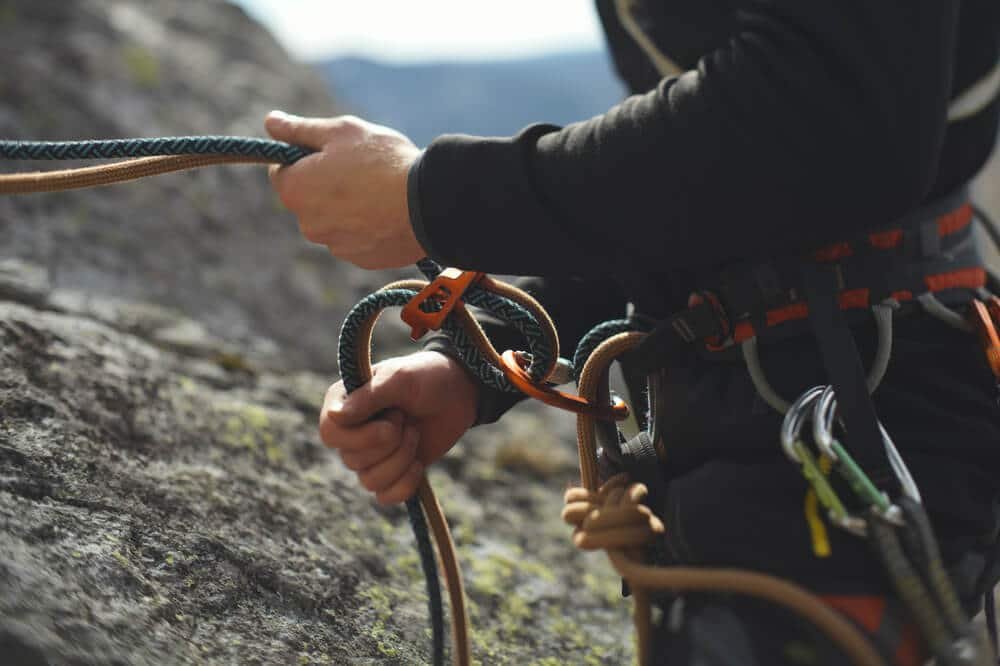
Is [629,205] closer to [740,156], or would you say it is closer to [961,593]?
[740,156]

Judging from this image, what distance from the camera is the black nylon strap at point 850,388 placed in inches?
36.0

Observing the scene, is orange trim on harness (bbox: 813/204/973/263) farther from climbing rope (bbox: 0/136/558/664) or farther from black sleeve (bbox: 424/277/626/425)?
black sleeve (bbox: 424/277/626/425)

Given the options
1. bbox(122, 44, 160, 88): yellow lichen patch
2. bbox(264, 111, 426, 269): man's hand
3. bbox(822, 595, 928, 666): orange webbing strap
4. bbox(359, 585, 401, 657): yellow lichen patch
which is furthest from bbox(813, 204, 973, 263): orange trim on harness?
bbox(122, 44, 160, 88): yellow lichen patch

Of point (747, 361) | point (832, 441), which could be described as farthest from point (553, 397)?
point (832, 441)

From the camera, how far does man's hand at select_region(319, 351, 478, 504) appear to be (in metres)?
1.16

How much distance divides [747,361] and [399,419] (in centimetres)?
49

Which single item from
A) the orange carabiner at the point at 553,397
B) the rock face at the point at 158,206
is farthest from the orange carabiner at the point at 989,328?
the rock face at the point at 158,206

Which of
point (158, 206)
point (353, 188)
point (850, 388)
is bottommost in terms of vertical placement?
point (850, 388)

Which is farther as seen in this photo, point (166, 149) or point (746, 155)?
point (166, 149)

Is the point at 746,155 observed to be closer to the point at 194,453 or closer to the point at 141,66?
the point at 194,453

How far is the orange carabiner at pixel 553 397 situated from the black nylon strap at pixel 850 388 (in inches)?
12.4

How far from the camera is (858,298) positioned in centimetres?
99

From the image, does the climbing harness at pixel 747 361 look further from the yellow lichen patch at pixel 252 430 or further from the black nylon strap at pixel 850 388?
the yellow lichen patch at pixel 252 430

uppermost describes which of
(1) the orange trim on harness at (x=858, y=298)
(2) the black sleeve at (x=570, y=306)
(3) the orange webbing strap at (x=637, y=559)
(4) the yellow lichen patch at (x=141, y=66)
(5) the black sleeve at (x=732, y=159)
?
(4) the yellow lichen patch at (x=141, y=66)
